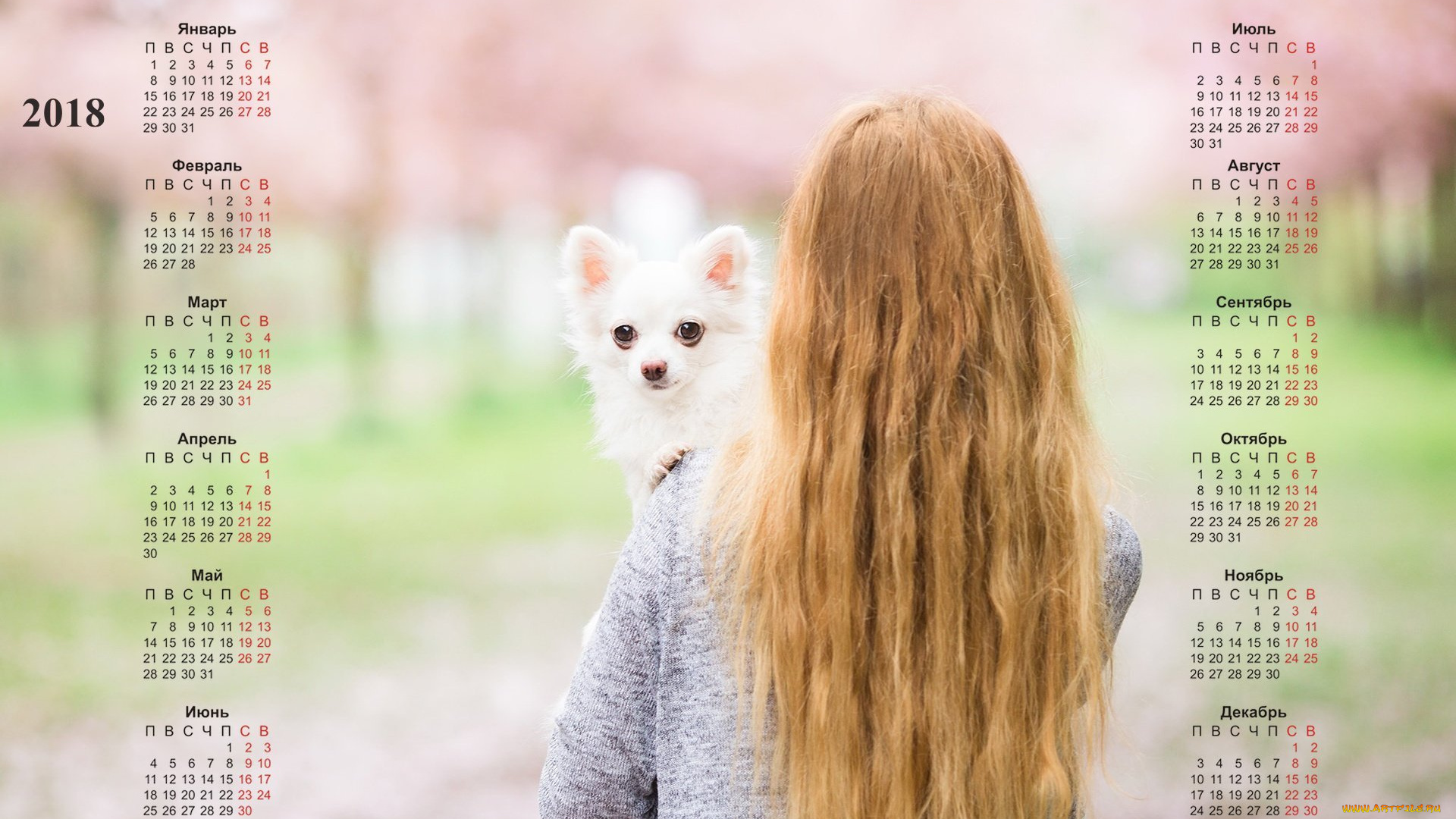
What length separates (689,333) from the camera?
144cm

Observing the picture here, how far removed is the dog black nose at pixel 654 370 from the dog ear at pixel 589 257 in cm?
18

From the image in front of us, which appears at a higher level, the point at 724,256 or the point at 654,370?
the point at 724,256

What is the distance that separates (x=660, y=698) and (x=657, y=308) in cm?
61

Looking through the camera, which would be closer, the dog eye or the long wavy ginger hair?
the long wavy ginger hair

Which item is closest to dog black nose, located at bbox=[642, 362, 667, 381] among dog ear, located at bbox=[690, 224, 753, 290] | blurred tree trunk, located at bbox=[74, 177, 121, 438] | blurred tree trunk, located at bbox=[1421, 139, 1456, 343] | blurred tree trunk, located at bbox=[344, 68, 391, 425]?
dog ear, located at bbox=[690, 224, 753, 290]

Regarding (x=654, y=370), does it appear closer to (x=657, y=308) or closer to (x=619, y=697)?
(x=657, y=308)

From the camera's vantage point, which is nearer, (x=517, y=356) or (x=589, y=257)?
(x=589, y=257)

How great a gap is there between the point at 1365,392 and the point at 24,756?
317 cm

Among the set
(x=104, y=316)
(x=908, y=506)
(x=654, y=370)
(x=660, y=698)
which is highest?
(x=104, y=316)

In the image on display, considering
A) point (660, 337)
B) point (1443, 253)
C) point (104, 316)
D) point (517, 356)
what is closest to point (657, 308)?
point (660, 337)

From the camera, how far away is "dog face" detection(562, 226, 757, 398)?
1.42m

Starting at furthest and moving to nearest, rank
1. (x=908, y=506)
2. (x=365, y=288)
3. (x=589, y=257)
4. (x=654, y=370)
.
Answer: (x=365, y=288) → (x=589, y=257) → (x=654, y=370) → (x=908, y=506)

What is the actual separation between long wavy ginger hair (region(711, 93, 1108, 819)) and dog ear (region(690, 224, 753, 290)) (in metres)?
0.48

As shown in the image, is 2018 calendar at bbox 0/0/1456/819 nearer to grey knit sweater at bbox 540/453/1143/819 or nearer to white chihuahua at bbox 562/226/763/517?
white chihuahua at bbox 562/226/763/517
